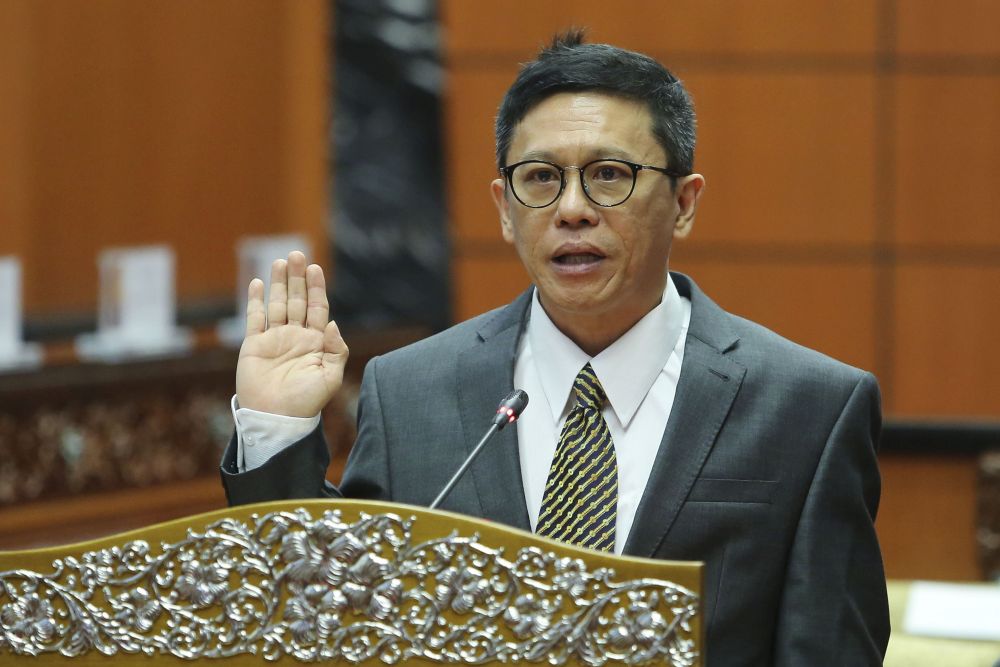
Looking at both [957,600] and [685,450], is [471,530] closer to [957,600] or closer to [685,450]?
[685,450]

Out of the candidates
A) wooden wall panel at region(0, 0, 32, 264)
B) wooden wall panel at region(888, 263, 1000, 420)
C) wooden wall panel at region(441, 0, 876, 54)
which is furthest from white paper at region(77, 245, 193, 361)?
wooden wall panel at region(888, 263, 1000, 420)

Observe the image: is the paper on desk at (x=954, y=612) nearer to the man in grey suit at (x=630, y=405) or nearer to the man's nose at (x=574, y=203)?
the man in grey suit at (x=630, y=405)

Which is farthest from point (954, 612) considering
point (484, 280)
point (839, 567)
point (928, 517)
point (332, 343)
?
point (484, 280)

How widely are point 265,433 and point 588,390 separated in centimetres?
44

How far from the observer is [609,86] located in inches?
75.2

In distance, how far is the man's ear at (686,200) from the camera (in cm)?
201

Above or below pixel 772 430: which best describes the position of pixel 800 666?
below

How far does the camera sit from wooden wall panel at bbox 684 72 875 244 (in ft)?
18.2

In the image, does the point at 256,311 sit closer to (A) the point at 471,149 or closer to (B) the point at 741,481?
A: (B) the point at 741,481

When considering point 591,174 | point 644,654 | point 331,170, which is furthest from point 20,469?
point 644,654

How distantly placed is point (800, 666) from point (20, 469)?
3.15m

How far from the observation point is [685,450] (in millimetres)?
1876

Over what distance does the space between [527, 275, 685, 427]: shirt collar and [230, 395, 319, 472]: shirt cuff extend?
367mm

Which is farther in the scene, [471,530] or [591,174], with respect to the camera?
[591,174]
